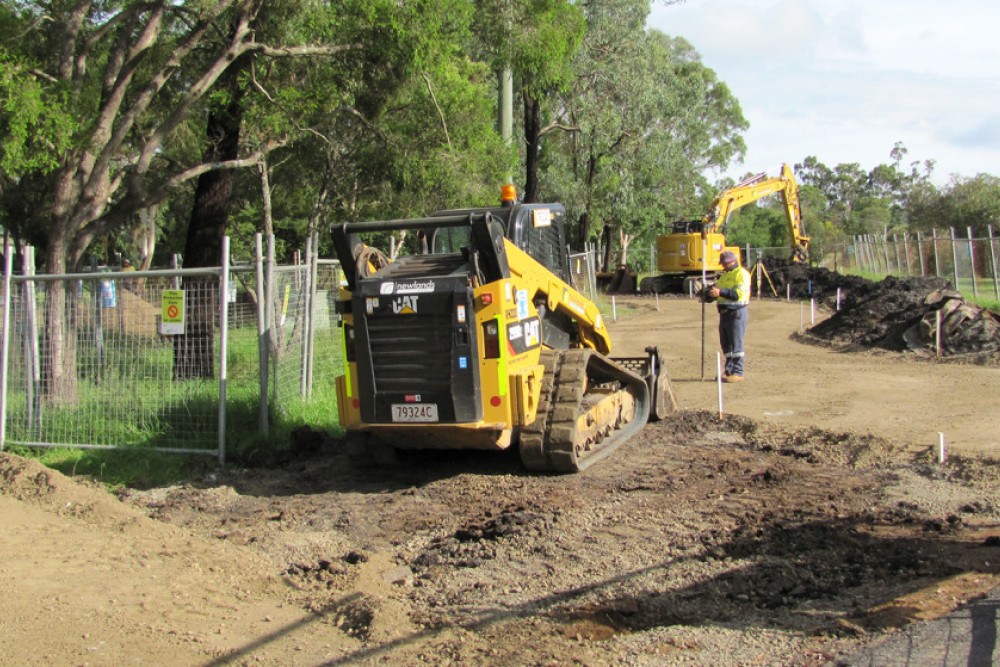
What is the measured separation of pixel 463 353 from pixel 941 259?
2978 cm

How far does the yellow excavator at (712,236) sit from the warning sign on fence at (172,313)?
2252 cm

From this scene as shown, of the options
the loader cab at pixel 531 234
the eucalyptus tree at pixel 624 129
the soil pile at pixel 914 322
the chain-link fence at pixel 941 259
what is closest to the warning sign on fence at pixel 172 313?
the loader cab at pixel 531 234

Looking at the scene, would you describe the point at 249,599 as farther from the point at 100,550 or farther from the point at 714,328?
the point at 714,328

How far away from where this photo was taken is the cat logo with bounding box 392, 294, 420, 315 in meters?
7.78

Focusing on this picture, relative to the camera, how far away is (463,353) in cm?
769

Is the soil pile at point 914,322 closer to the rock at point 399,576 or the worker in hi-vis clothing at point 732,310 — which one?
the worker in hi-vis clothing at point 732,310

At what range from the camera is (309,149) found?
1662 centimetres

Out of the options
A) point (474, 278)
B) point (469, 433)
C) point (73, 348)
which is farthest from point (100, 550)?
point (73, 348)

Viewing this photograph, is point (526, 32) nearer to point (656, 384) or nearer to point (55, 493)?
point (656, 384)

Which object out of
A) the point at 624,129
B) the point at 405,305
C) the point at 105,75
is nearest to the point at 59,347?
the point at 105,75

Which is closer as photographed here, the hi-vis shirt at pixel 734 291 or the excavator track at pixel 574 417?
the excavator track at pixel 574 417

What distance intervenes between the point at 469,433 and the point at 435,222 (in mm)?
1797

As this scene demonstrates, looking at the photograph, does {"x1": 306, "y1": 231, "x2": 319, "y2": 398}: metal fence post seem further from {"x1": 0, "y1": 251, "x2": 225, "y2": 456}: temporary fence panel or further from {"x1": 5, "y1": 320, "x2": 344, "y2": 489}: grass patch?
{"x1": 0, "y1": 251, "x2": 225, "y2": 456}: temporary fence panel

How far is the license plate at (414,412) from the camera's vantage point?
7820 mm
